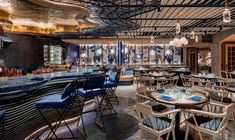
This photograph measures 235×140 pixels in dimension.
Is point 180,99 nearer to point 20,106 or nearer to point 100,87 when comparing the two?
point 100,87

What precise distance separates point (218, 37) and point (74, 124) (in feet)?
38.6

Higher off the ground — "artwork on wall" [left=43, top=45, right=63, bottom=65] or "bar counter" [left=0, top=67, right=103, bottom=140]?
"artwork on wall" [left=43, top=45, right=63, bottom=65]

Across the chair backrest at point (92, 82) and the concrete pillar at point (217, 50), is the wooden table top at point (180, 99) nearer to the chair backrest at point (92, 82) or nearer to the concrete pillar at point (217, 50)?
the chair backrest at point (92, 82)

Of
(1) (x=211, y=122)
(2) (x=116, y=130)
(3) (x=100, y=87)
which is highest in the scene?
(3) (x=100, y=87)

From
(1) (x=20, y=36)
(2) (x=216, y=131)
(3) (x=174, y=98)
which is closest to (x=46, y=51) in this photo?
(1) (x=20, y=36)

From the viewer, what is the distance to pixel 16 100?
3.00 meters

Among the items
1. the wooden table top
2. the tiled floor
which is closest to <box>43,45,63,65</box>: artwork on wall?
the tiled floor

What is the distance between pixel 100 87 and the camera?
4.06 metres

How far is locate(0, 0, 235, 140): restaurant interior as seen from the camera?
2.99m

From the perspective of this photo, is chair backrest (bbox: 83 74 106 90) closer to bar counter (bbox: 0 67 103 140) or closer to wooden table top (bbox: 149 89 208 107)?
bar counter (bbox: 0 67 103 140)

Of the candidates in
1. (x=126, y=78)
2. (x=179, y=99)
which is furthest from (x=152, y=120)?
(x=126, y=78)

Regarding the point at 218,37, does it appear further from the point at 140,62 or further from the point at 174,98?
the point at 174,98

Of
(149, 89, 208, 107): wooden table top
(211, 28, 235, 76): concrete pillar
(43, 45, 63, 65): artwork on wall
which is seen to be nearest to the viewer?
(149, 89, 208, 107): wooden table top

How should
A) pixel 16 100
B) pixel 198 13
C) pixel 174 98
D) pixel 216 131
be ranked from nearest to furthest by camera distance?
1. pixel 216 131
2. pixel 16 100
3. pixel 174 98
4. pixel 198 13
